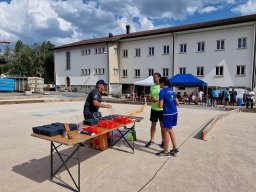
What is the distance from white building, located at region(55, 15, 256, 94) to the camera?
22359 mm

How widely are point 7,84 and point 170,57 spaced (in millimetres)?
24203

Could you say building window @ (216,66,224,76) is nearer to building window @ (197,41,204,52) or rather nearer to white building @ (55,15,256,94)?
white building @ (55,15,256,94)

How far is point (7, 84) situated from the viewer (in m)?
29.9

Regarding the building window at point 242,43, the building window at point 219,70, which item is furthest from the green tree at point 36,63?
the building window at point 242,43

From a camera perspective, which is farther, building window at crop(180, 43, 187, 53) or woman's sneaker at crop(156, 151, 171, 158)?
building window at crop(180, 43, 187, 53)

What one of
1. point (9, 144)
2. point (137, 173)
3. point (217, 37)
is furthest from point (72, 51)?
point (137, 173)

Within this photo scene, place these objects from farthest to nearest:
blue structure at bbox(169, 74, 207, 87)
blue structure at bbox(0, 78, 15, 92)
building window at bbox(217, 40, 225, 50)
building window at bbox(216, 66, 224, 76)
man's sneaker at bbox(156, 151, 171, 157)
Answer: blue structure at bbox(0, 78, 15, 92)
building window at bbox(216, 66, 224, 76)
building window at bbox(217, 40, 225, 50)
blue structure at bbox(169, 74, 207, 87)
man's sneaker at bbox(156, 151, 171, 157)

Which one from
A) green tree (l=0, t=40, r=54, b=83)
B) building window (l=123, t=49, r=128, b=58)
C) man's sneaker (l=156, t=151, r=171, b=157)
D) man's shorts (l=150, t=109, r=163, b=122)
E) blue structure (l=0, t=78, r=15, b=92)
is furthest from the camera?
green tree (l=0, t=40, r=54, b=83)

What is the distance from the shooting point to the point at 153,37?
1118 inches

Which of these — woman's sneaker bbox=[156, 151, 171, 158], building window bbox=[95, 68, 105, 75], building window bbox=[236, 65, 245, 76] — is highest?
building window bbox=[95, 68, 105, 75]

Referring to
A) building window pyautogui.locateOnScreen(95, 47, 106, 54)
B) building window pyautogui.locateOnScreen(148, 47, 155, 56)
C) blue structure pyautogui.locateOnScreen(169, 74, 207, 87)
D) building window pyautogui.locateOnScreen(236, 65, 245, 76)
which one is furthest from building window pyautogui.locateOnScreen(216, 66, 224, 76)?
building window pyautogui.locateOnScreen(95, 47, 106, 54)

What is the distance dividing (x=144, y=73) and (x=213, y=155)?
82.9 ft

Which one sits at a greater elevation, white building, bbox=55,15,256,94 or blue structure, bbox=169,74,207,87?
white building, bbox=55,15,256,94

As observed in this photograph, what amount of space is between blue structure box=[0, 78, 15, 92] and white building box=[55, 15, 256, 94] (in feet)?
29.2
